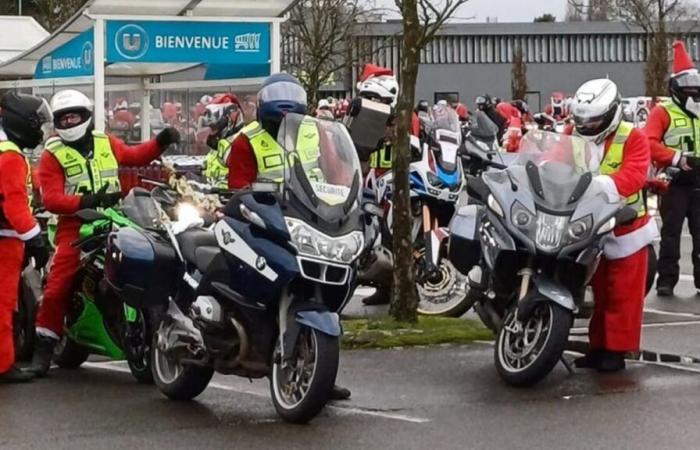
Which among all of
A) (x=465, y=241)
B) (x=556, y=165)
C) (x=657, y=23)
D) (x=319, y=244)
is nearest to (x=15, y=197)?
(x=319, y=244)

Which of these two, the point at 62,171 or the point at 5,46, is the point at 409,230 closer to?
the point at 62,171

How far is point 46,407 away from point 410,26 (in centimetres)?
425

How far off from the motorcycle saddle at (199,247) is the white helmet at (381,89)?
460 cm

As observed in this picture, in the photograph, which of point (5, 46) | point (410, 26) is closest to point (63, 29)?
point (410, 26)

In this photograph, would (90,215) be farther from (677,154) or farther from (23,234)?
(677,154)

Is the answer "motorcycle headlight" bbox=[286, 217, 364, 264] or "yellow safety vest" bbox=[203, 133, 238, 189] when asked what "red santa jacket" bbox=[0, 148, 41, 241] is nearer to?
"motorcycle headlight" bbox=[286, 217, 364, 264]

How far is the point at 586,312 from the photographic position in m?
9.91

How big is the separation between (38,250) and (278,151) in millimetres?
1697

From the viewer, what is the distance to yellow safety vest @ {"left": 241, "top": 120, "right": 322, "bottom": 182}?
27.5ft

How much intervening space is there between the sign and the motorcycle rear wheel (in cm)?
814

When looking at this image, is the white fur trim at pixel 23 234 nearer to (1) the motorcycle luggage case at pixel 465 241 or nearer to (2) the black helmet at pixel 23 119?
(2) the black helmet at pixel 23 119

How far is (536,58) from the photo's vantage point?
7081 cm

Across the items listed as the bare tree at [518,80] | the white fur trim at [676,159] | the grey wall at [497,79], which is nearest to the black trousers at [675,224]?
the white fur trim at [676,159]

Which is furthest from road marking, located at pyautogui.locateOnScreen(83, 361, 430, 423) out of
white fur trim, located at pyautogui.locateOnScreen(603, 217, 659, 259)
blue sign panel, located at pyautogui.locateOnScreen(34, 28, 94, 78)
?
blue sign panel, located at pyautogui.locateOnScreen(34, 28, 94, 78)
